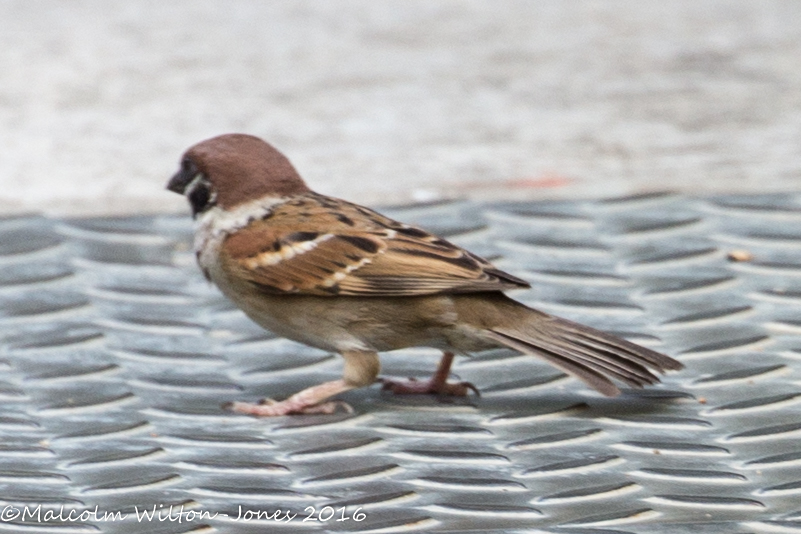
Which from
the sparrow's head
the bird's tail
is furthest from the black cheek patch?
the bird's tail

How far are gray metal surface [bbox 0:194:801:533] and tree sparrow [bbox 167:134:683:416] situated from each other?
0.36 ft

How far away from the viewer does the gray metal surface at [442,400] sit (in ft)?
9.36

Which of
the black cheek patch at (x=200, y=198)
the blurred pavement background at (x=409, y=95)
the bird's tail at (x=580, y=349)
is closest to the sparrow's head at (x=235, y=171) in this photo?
the black cheek patch at (x=200, y=198)

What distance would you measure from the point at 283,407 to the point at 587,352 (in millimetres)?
788

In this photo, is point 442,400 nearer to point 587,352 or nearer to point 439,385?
point 439,385

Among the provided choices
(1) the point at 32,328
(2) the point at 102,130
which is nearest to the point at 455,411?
(1) the point at 32,328

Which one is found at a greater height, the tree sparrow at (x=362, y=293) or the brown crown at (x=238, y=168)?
the brown crown at (x=238, y=168)

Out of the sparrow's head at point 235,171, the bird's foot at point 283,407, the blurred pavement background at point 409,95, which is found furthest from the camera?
the blurred pavement background at point 409,95

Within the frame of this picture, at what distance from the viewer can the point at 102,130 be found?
5.77 m

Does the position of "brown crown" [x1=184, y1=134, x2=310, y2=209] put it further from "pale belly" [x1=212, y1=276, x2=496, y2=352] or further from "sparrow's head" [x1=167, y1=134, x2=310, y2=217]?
"pale belly" [x1=212, y1=276, x2=496, y2=352]

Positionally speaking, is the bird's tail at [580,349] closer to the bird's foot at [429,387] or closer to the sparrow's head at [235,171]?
the bird's foot at [429,387]

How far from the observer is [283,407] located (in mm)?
3572

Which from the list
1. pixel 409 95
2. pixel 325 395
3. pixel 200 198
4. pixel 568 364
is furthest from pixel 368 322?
pixel 409 95

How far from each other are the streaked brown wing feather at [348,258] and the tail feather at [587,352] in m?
0.13
